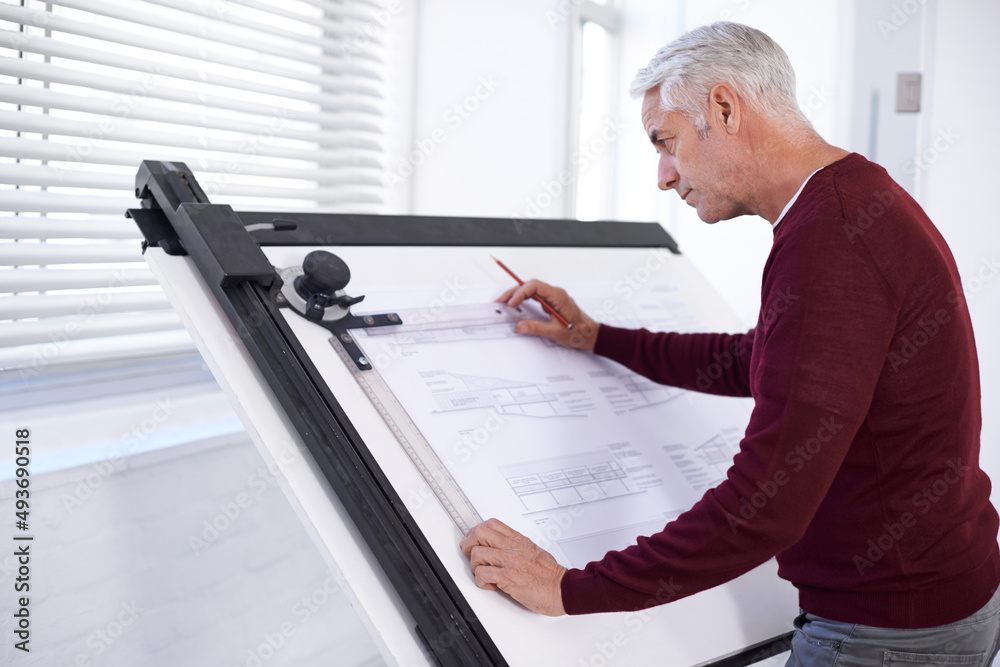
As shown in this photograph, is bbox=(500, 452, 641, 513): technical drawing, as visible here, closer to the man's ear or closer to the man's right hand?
the man's right hand

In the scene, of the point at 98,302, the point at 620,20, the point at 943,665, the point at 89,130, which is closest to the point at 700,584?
the point at 943,665

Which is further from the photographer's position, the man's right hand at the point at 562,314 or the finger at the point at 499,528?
the man's right hand at the point at 562,314

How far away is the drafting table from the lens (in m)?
0.77

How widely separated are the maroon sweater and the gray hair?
13cm

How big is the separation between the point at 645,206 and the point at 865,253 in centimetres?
212

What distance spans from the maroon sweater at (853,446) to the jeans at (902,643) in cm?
2

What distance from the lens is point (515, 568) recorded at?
2.68 feet

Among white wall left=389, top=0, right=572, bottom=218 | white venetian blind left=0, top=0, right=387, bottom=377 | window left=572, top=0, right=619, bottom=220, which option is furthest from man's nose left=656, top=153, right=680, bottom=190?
window left=572, top=0, right=619, bottom=220

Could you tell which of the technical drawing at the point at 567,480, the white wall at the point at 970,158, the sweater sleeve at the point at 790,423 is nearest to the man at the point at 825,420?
the sweater sleeve at the point at 790,423

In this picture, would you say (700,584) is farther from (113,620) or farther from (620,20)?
(620,20)

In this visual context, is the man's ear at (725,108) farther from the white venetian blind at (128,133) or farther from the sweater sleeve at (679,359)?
the white venetian blind at (128,133)

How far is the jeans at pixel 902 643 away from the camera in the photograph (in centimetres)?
84

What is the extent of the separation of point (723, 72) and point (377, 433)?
0.61 m

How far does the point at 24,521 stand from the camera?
Answer: 1.20 meters
